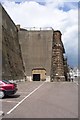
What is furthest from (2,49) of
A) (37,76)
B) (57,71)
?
(57,71)

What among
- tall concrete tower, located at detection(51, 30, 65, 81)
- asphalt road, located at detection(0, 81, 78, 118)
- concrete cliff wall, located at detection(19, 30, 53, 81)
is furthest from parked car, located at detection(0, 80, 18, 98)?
tall concrete tower, located at detection(51, 30, 65, 81)

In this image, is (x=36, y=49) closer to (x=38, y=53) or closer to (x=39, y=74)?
(x=38, y=53)

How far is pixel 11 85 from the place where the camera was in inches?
899

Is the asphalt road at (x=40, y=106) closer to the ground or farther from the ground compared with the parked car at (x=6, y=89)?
closer to the ground

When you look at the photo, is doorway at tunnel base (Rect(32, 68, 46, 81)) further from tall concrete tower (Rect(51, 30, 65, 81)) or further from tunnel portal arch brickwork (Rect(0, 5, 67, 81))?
tall concrete tower (Rect(51, 30, 65, 81))

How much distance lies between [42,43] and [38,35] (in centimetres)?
249

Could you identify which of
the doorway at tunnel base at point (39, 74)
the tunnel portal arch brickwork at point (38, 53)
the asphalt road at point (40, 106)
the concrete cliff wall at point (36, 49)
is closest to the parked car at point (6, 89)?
the asphalt road at point (40, 106)

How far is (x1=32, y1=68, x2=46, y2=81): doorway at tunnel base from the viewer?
81.5m

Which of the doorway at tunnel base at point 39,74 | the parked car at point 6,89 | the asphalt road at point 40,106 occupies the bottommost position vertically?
the asphalt road at point 40,106

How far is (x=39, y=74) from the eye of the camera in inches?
3223

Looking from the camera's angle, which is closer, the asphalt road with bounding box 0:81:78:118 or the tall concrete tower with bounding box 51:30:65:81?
the asphalt road with bounding box 0:81:78:118

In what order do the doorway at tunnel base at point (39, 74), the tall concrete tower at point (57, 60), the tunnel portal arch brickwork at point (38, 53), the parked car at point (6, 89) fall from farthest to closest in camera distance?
the tall concrete tower at point (57, 60), the tunnel portal arch brickwork at point (38, 53), the doorway at tunnel base at point (39, 74), the parked car at point (6, 89)

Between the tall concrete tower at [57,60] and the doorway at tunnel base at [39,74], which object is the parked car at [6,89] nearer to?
the doorway at tunnel base at [39,74]

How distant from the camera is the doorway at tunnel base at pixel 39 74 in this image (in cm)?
8150
